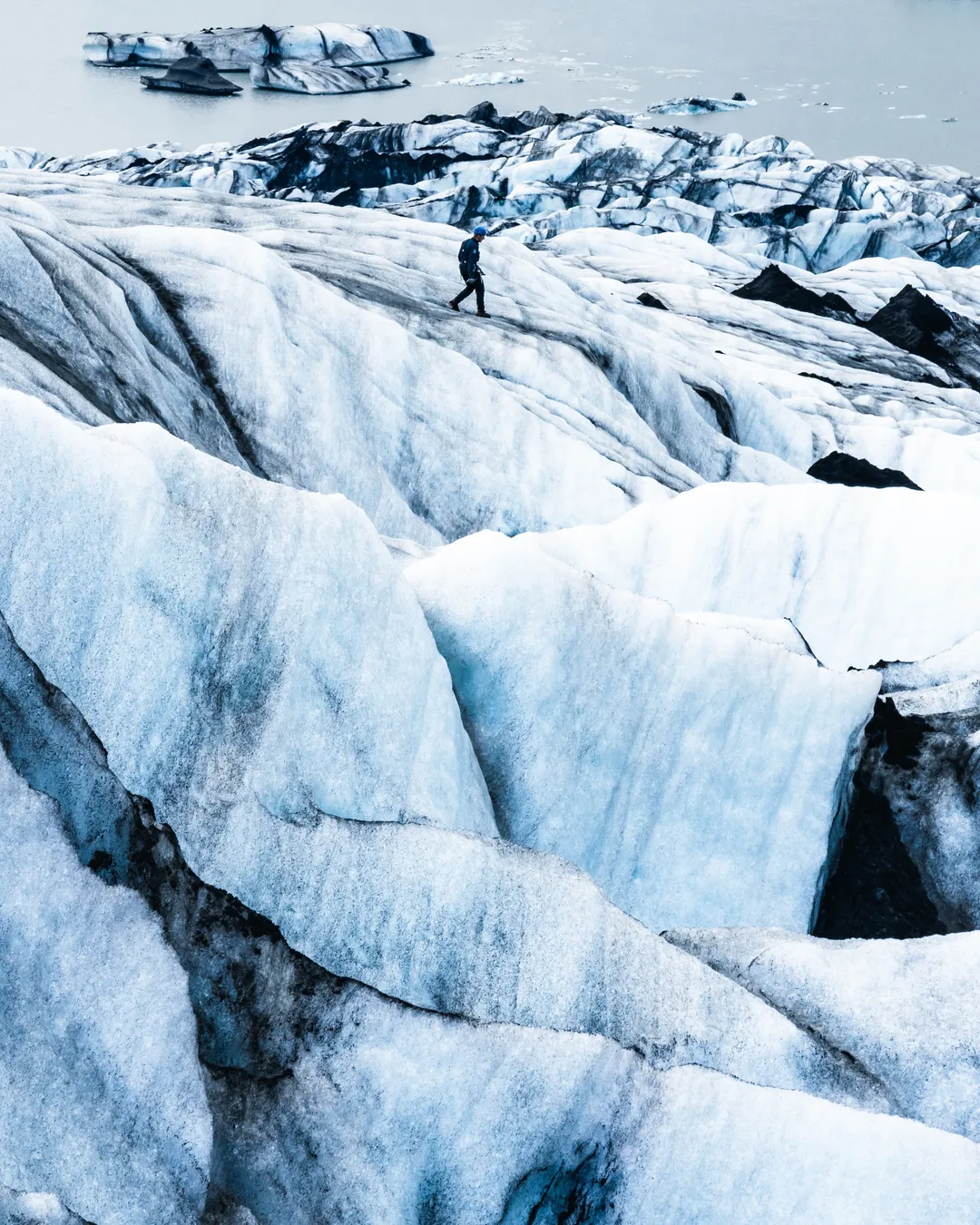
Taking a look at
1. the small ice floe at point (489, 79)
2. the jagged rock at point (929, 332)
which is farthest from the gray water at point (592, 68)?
the jagged rock at point (929, 332)

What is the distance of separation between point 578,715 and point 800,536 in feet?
14.4

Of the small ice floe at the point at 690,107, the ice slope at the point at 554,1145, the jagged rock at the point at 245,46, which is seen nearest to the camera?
the ice slope at the point at 554,1145

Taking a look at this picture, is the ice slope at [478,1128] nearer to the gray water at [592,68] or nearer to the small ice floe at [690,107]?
the gray water at [592,68]

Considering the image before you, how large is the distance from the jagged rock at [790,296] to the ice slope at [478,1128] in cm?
2554

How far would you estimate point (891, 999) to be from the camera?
5.85 meters

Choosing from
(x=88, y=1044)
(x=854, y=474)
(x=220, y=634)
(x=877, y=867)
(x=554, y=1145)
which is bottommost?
(x=877, y=867)

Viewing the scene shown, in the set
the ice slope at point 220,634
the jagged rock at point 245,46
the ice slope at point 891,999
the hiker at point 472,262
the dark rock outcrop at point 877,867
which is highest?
the jagged rock at point 245,46

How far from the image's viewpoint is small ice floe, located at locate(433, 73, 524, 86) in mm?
61575

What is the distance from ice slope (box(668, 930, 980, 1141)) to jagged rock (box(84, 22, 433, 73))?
67.7 meters

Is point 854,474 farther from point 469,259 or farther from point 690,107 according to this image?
point 690,107

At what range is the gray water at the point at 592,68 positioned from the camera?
52594mm

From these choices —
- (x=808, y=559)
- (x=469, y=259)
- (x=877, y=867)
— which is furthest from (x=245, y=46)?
(x=877, y=867)

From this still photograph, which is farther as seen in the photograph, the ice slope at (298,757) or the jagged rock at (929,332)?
the jagged rock at (929,332)

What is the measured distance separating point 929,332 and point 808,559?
18183 mm
